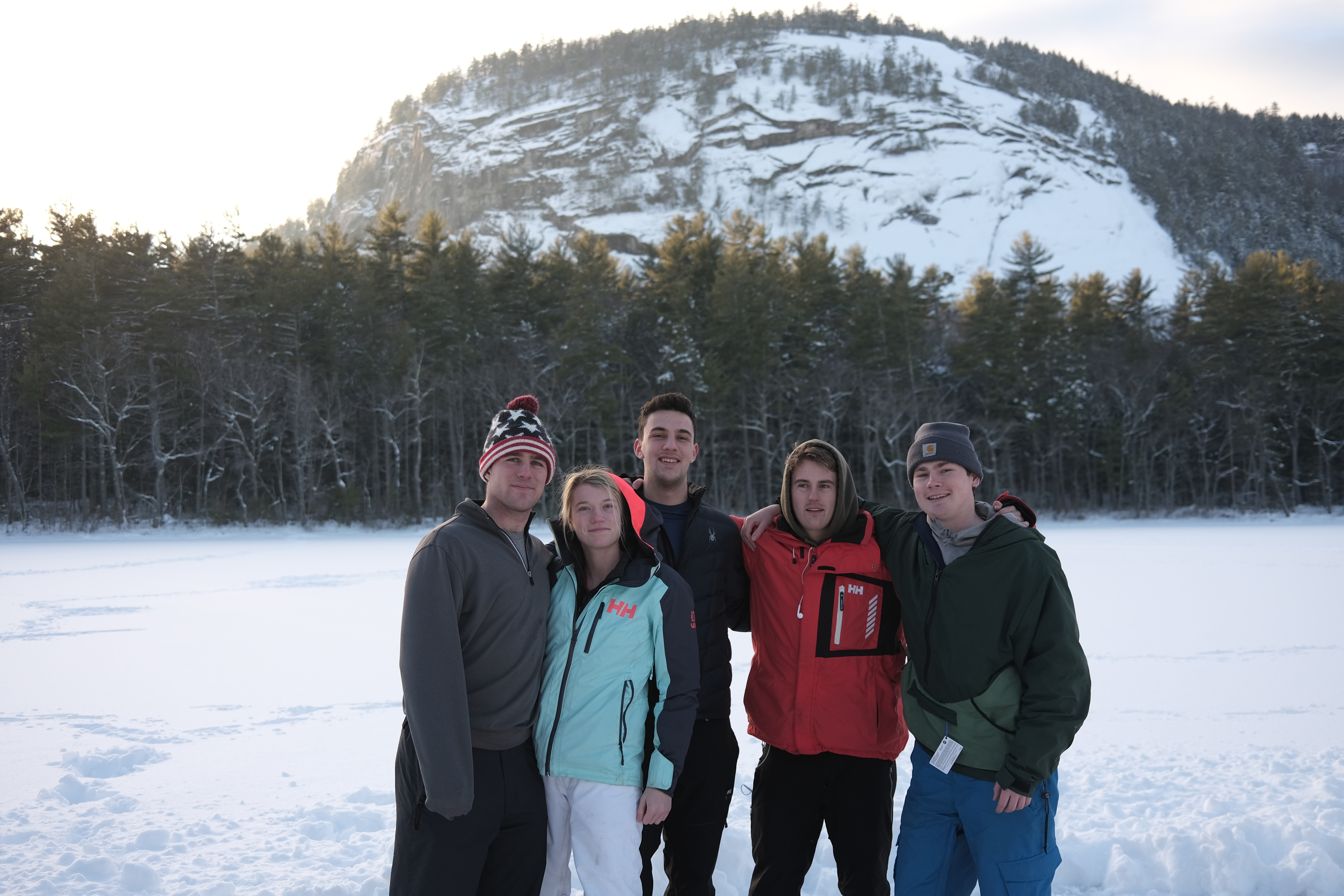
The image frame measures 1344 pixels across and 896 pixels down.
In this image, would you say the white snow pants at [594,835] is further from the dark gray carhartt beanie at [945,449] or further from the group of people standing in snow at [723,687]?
the dark gray carhartt beanie at [945,449]

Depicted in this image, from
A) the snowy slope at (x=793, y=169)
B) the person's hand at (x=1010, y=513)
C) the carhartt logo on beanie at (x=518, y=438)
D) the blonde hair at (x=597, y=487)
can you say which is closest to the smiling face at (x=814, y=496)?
the person's hand at (x=1010, y=513)

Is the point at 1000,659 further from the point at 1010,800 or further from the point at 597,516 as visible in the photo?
the point at 597,516

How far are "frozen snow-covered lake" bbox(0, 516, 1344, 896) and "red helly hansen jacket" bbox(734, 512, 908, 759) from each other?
886 mm

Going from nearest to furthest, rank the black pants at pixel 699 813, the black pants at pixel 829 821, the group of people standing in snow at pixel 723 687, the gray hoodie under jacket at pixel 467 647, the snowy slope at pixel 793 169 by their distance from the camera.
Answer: the gray hoodie under jacket at pixel 467 647
the group of people standing in snow at pixel 723 687
the black pants at pixel 829 821
the black pants at pixel 699 813
the snowy slope at pixel 793 169

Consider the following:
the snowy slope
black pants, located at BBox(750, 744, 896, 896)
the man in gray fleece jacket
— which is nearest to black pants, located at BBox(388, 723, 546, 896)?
the man in gray fleece jacket

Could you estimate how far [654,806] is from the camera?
246 cm

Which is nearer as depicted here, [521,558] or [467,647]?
[467,647]

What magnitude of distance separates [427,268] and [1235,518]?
1399 inches

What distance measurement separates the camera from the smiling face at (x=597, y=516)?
8.49 ft

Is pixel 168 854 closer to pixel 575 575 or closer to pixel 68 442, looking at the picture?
pixel 575 575

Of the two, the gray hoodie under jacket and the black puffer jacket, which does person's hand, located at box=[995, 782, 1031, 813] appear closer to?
the black puffer jacket

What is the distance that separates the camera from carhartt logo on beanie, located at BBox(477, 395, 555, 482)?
2.59 meters

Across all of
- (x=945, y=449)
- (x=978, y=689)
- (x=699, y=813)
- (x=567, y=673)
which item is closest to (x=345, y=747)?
(x=699, y=813)

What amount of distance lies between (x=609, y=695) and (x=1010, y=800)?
1310mm
